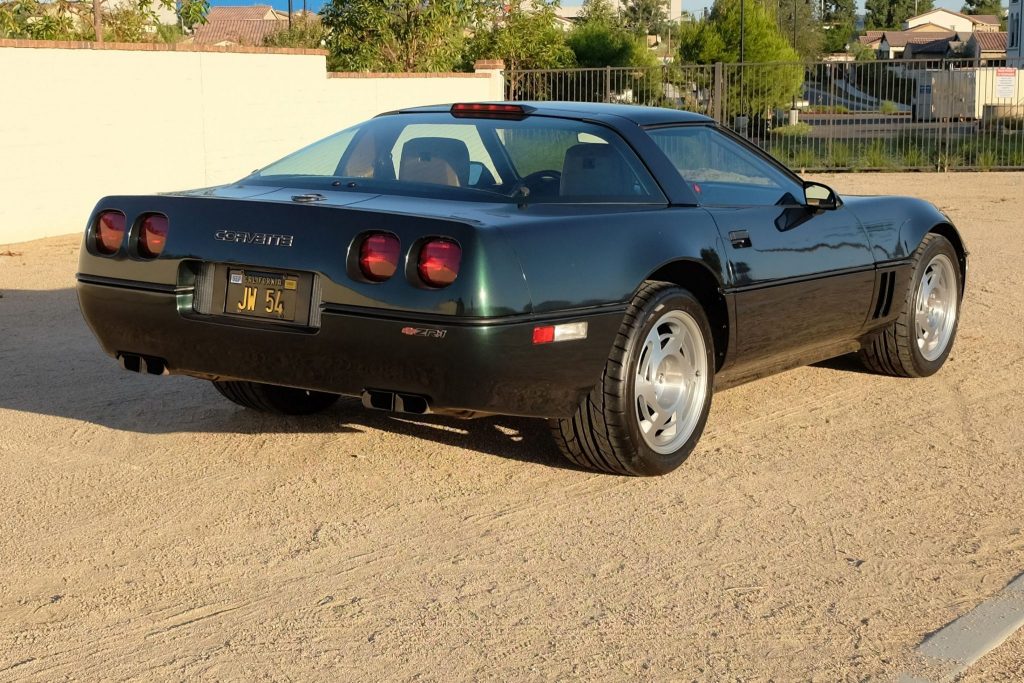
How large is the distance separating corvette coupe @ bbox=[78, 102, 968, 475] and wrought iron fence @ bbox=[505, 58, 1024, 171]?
19.5m

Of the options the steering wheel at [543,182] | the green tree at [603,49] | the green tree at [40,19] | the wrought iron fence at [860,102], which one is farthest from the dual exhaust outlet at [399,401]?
the green tree at [603,49]

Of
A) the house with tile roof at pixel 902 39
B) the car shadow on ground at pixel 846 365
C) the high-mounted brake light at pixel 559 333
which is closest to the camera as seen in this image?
the high-mounted brake light at pixel 559 333

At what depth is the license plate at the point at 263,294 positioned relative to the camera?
4824 millimetres

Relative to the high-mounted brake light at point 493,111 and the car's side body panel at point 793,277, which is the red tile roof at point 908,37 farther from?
the high-mounted brake light at point 493,111

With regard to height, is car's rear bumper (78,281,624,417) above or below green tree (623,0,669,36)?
below

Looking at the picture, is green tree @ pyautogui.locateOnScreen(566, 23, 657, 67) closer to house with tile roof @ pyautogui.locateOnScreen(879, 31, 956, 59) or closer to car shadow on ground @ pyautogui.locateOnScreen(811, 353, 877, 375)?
car shadow on ground @ pyautogui.locateOnScreen(811, 353, 877, 375)

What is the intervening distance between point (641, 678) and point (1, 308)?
7371 millimetres

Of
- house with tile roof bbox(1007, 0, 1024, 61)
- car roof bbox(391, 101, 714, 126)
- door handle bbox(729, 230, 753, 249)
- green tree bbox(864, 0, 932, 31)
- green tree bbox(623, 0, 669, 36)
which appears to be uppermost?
green tree bbox(864, 0, 932, 31)

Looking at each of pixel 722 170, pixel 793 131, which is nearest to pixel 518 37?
pixel 793 131

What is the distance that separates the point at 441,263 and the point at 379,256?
0.74 ft

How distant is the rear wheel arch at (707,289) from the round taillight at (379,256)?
43.9 inches

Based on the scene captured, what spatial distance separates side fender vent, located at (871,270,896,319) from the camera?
6.67m

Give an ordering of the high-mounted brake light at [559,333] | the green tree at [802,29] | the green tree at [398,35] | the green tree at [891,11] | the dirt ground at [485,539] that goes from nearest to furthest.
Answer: the dirt ground at [485,539]
the high-mounted brake light at [559,333]
the green tree at [398,35]
the green tree at [802,29]
the green tree at [891,11]

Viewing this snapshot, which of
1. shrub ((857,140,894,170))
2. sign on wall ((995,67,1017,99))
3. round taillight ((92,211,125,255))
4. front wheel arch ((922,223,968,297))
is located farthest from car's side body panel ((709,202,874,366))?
sign on wall ((995,67,1017,99))
